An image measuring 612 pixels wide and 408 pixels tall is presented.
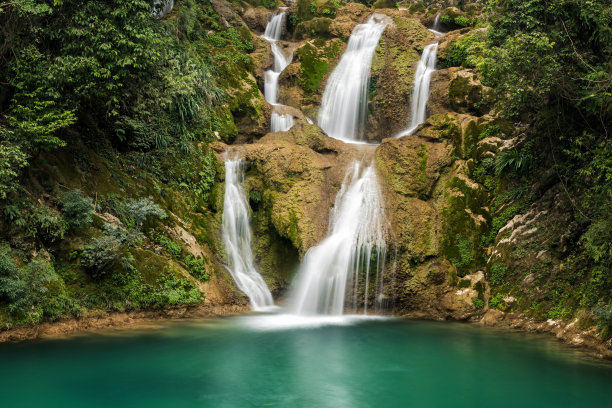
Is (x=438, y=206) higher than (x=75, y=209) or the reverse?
higher

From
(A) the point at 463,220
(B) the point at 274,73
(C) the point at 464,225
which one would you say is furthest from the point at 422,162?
(B) the point at 274,73

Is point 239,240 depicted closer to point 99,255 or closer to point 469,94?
point 99,255

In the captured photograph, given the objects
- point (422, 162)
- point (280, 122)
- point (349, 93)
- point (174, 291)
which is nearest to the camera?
point (174, 291)

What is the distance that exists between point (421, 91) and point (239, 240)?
37.3 ft

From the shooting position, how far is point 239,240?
14.6 meters

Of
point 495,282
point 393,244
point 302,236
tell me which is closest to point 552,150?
point 495,282

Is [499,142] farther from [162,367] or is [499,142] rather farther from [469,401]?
[162,367]

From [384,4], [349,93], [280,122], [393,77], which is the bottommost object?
[280,122]

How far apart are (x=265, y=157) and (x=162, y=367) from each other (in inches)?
369

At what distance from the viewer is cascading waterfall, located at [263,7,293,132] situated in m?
18.6

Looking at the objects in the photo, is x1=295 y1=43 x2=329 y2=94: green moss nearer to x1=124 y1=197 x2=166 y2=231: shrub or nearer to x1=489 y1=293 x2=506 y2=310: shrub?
x1=124 y1=197 x2=166 y2=231: shrub

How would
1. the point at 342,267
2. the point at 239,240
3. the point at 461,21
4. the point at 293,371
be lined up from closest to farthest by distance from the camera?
1. the point at 293,371
2. the point at 342,267
3. the point at 239,240
4. the point at 461,21

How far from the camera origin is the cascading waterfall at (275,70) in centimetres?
1856

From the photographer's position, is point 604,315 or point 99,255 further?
point 99,255
